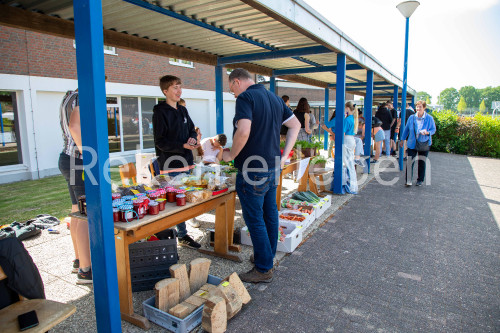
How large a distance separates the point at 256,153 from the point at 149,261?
5.02 feet

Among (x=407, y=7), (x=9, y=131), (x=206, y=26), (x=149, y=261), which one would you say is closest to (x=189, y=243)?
(x=149, y=261)

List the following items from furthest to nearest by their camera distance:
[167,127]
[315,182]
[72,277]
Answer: [315,182] → [167,127] → [72,277]

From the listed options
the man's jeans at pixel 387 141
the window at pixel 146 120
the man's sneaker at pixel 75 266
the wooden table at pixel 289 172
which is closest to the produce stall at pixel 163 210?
the man's sneaker at pixel 75 266

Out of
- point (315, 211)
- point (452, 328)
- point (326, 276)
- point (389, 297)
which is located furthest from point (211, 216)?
point (452, 328)

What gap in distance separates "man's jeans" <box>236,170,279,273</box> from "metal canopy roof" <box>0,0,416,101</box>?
1803 millimetres

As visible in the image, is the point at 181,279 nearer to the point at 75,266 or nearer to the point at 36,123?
the point at 75,266

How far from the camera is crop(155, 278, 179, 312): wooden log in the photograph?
2.72 m

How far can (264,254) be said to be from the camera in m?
3.35

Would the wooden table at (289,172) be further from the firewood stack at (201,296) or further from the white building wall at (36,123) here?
the white building wall at (36,123)

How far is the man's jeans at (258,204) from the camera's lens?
319 cm

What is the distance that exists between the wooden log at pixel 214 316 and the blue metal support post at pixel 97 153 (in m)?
0.66

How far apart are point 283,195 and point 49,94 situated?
26.6 feet

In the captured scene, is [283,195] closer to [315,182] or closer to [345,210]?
[315,182]

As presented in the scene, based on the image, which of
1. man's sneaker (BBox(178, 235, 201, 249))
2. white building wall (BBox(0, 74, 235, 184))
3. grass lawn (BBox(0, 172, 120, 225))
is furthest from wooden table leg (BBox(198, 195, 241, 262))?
white building wall (BBox(0, 74, 235, 184))
